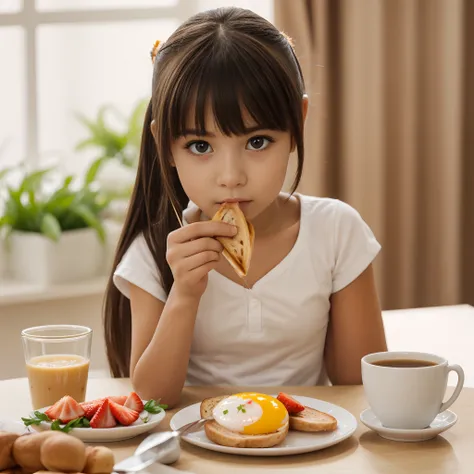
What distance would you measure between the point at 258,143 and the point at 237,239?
0.47 ft

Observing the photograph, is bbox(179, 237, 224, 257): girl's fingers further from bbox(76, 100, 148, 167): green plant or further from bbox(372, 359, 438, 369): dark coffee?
bbox(76, 100, 148, 167): green plant

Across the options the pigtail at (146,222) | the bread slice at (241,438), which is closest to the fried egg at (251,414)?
the bread slice at (241,438)

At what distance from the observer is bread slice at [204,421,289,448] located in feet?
3.48

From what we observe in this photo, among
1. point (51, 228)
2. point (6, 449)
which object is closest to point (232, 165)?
point (6, 449)

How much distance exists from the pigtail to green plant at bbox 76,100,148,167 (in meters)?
1.52

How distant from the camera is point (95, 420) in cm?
109

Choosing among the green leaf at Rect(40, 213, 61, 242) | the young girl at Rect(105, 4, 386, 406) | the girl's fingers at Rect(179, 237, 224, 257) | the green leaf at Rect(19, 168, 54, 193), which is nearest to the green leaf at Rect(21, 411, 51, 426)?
the young girl at Rect(105, 4, 386, 406)

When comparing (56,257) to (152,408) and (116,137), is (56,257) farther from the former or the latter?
(152,408)

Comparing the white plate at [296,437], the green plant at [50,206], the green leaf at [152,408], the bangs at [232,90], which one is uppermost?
the bangs at [232,90]

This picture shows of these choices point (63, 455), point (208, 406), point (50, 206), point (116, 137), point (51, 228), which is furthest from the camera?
point (116, 137)

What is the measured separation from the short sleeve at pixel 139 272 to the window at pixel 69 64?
1682mm

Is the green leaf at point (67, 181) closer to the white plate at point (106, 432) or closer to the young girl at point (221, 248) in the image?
the young girl at point (221, 248)

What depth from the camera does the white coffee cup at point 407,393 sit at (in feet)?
3.65

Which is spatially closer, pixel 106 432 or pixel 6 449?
pixel 6 449
